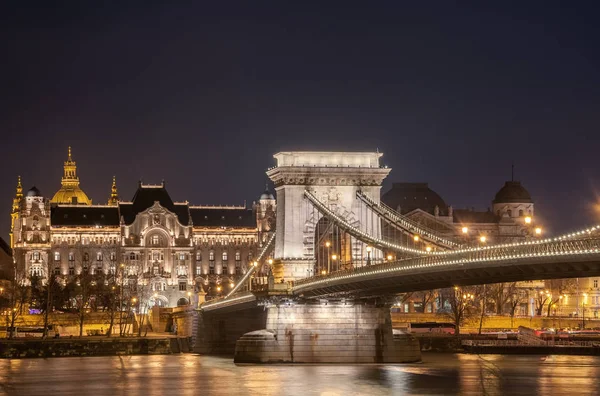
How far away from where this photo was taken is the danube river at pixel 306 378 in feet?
220

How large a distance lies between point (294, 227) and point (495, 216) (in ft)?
327

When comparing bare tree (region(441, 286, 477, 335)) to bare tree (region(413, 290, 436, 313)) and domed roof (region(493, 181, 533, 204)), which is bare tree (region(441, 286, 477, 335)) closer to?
bare tree (region(413, 290, 436, 313))

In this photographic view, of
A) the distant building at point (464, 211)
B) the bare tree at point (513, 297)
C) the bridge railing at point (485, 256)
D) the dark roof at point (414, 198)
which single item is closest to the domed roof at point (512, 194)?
the distant building at point (464, 211)

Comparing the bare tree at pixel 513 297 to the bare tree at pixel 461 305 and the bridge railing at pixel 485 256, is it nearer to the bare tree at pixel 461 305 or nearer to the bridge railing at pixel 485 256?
the bare tree at pixel 461 305

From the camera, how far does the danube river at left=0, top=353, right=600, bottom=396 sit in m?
66.9

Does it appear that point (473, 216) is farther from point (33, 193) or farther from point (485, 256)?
point (485, 256)

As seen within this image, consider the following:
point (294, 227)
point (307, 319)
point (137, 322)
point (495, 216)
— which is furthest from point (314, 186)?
point (495, 216)

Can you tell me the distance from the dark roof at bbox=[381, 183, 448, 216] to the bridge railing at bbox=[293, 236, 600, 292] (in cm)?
9788

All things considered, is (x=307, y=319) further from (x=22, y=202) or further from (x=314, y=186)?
(x=22, y=202)

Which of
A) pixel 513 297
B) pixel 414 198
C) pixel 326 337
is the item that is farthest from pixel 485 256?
pixel 414 198

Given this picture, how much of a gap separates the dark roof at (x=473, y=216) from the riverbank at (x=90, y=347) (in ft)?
244

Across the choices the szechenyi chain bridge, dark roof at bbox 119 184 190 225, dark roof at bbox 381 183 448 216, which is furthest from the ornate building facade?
the szechenyi chain bridge

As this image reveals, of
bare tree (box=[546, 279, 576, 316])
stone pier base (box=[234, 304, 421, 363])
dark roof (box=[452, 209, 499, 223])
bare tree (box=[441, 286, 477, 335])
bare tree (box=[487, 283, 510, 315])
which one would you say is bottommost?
stone pier base (box=[234, 304, 421, 363])

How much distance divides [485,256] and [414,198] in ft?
383
